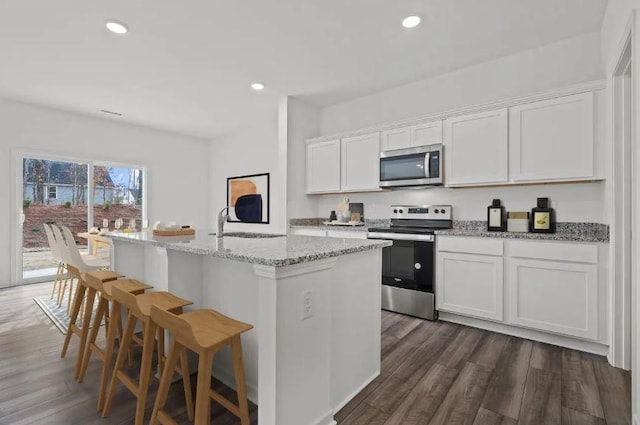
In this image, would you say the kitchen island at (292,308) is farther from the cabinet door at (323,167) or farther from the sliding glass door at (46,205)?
the sliding glass door at (46,205)

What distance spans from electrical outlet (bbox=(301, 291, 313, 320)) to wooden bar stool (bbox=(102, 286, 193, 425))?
2.07ft

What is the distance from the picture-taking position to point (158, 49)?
3064mm

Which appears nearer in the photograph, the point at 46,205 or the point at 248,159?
the point at 46,205

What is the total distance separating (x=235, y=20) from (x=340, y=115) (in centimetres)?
225

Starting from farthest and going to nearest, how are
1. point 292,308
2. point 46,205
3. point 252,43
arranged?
point 46,205, point 252,43, point 292,308

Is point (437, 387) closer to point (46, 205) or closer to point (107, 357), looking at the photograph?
point (107, 357)

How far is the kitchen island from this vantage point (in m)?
1.33

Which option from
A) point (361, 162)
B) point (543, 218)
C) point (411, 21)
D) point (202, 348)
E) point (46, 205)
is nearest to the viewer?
point (202, 348)

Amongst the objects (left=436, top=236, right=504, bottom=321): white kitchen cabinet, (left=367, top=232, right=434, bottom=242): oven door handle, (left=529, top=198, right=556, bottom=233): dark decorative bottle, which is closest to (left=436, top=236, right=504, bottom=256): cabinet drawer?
(left=436, top=236, right=504, bottom=321): white kitchen cabinet

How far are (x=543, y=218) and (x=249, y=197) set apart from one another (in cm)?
468

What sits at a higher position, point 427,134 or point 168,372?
point 427,134

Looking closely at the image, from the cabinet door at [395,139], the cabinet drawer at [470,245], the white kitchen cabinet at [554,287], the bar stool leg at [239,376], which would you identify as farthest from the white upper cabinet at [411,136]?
the bar stool leg at [239,376]

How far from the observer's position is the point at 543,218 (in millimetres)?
2867

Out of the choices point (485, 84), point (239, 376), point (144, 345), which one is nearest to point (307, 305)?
point (239, 376)
